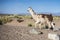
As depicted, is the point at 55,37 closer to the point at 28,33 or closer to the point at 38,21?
the point at 28,33

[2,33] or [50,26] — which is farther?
[50,26]

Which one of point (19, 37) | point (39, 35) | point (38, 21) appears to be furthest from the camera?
point (38, 21)

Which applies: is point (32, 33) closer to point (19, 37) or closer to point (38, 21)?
point (19, 37)

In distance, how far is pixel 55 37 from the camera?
15.0 meters

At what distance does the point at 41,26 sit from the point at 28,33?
14.4 ft

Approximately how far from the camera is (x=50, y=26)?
21219 millimetres

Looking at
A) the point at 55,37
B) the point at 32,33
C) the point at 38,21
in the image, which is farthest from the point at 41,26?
the point at 55,37

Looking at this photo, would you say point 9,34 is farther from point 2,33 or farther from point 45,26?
point 45,26

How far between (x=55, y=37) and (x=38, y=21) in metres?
5.89

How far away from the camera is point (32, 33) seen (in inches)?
651

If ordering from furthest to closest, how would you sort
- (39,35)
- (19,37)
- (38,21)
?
(38,21), (39,35), (19,37)

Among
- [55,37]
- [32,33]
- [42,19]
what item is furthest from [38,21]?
[55,37]

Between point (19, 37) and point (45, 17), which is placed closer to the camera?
point (19, 37)

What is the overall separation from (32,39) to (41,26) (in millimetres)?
6066
